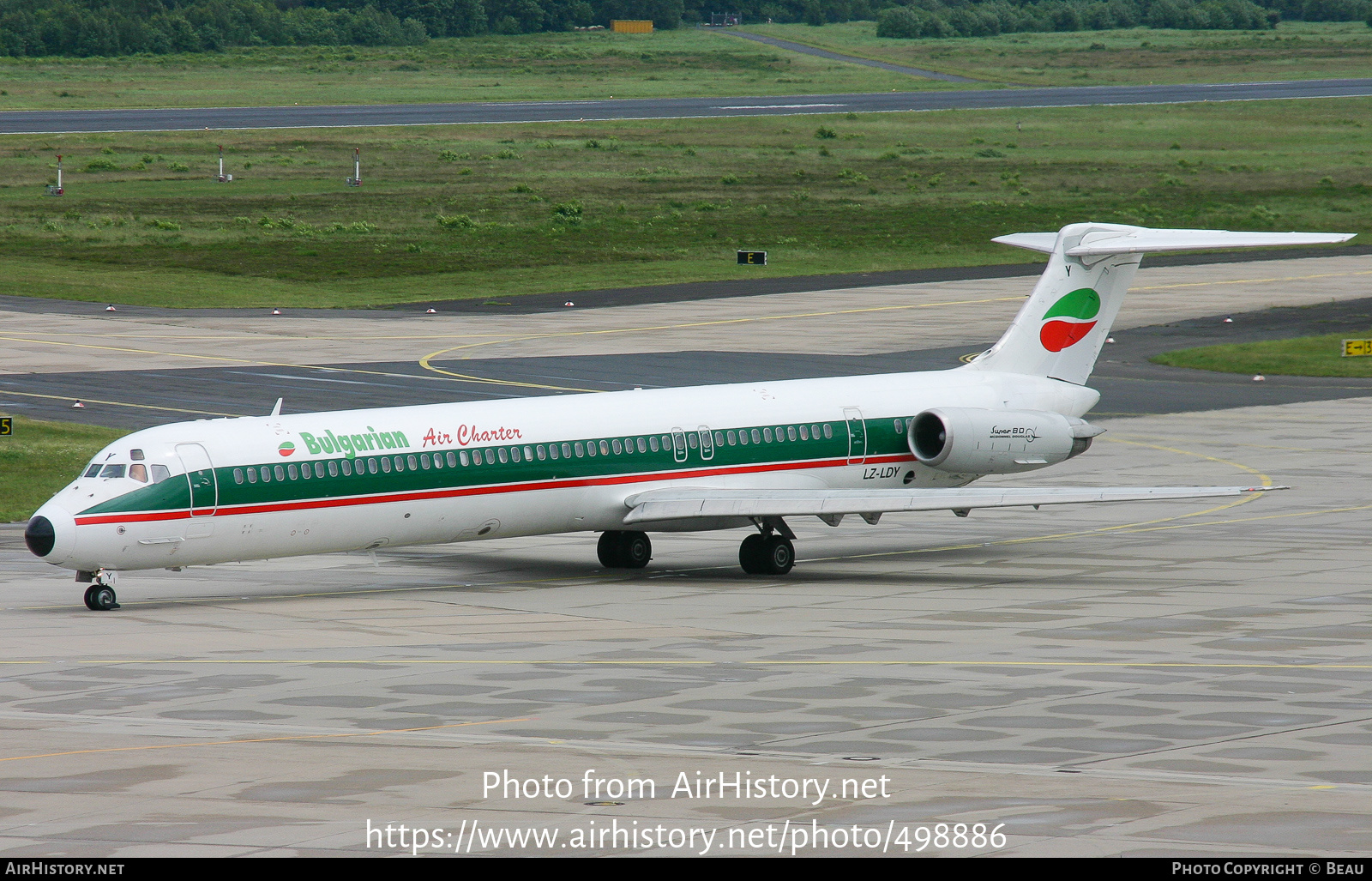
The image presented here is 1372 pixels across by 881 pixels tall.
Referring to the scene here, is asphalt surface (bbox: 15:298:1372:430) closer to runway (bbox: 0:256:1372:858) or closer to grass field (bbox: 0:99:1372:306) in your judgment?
runway (bbox: 0:256:1372:858)

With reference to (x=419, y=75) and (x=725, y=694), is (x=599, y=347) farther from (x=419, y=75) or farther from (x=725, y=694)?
(x=419, y=75)

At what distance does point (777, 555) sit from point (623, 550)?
2782 millimetres

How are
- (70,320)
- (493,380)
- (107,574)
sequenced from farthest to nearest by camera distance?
(70,320), (493,380), (107,574)

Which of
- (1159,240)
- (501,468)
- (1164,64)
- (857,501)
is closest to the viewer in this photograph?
(501,468)

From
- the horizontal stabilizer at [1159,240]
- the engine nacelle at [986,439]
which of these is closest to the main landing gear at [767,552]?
the engine nacelle at [986,439]

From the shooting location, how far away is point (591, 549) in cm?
3709

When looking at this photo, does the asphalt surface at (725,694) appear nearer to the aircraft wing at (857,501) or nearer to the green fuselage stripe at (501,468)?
the aircraft wing at (857,501)

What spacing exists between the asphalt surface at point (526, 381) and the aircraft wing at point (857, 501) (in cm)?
1886

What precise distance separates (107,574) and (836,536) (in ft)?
49.6

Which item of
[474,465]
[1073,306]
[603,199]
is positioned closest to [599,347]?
[1073,306]

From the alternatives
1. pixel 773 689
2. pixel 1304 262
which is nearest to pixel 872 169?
pixel 1304 262

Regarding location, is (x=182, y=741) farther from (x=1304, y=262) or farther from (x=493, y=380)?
(x=1304, y=262)

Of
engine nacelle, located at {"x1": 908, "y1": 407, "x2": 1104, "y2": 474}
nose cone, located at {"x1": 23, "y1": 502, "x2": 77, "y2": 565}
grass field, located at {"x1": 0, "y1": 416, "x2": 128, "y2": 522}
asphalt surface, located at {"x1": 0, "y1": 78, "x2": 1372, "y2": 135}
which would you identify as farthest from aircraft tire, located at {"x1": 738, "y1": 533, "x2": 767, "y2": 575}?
asphalt surface, located at {"x1": 0, "y1": 78, "x2": 1372, "y2": 135}

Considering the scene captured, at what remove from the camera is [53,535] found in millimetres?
28172
